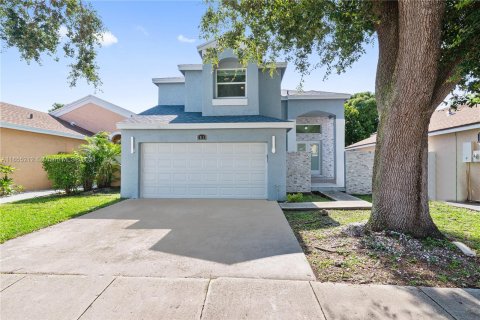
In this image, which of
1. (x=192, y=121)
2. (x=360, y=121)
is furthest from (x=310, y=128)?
(x=360, y=121)

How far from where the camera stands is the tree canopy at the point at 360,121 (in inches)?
1128

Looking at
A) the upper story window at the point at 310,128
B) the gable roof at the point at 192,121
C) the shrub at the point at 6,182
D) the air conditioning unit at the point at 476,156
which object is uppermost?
the upper story window at the point at 310,128

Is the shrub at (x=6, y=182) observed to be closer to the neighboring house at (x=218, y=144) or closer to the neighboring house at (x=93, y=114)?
the neighboring house at (x=218, y=144)

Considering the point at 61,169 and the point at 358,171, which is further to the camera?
the point at 358,171

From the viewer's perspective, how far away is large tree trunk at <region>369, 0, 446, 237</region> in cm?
488

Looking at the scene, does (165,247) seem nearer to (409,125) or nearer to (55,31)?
(409,125)

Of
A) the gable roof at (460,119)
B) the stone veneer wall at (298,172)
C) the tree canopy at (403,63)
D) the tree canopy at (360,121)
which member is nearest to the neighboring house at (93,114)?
the stone veneer wall at (298,172)

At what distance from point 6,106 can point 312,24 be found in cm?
1786

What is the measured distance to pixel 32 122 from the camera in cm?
1475

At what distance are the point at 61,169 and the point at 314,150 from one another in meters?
14.8

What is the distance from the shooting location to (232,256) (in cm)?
454

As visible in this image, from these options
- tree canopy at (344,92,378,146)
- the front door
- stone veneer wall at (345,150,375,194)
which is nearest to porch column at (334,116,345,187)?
stone veneer wall at (345,150,375,194)

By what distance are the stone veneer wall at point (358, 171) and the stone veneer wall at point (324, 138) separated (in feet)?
13.3

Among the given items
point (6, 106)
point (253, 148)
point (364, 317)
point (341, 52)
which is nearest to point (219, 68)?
point (253, 148)
